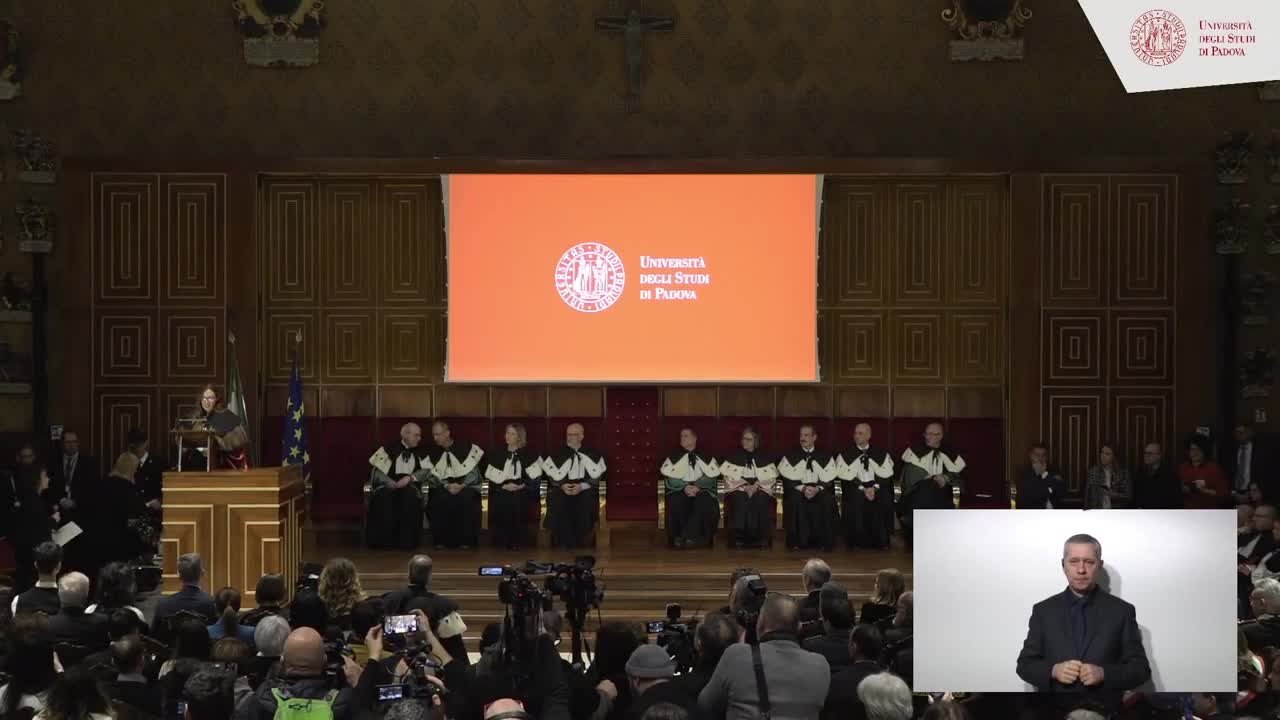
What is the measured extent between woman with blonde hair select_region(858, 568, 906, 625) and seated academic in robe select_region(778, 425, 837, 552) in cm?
592

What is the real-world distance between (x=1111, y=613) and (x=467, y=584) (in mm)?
7365

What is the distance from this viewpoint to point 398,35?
41.8 ft

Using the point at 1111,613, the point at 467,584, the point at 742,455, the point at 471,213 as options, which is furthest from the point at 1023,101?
the point at 1111,613

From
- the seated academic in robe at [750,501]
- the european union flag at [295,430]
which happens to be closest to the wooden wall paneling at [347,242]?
the european union flag at [295,430]

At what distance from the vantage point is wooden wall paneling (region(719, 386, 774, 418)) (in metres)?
13.3

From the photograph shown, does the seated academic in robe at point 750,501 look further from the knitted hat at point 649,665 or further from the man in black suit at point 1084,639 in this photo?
the man in black suit at point 1084,639

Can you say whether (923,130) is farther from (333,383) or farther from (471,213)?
(333,383)

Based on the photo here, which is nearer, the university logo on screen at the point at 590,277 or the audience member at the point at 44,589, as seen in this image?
the audience member at the point at 44,589

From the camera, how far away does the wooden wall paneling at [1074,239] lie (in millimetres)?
12672

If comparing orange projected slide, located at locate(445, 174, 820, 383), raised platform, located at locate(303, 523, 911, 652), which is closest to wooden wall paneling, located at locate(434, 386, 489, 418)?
orange projected slide, located at locate(445, 174, 820, 383)

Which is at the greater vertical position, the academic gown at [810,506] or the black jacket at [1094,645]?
the black jacket at [1094,645]

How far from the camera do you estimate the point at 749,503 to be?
12.0 meters

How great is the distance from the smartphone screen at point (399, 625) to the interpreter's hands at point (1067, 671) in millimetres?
1993

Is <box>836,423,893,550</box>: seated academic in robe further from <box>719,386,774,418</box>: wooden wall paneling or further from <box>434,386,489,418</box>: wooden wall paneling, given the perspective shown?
<box>434,386,489,418</box>: wooden wall paneling
